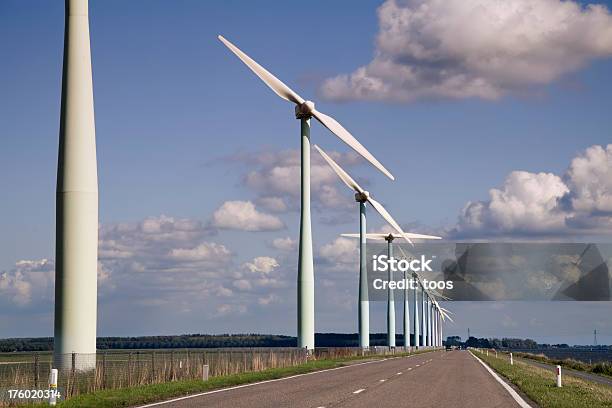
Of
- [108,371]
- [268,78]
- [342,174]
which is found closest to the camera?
[108,371]

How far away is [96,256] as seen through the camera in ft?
114

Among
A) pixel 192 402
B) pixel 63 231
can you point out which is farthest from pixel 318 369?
pixel 192 402

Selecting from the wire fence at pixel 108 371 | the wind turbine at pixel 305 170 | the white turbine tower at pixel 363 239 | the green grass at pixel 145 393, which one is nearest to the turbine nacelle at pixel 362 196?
the white turbine tower at pixel 363 239

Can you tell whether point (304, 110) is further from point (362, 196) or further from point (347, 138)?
point (362, 196)

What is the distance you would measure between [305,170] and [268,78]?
728cm

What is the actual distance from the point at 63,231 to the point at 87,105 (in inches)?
194

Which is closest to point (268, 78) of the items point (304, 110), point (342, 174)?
point (304, 110)

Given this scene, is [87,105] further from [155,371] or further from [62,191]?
[155,371]

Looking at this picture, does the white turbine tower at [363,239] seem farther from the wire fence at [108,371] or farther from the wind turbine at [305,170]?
the wire fence at [108,371]

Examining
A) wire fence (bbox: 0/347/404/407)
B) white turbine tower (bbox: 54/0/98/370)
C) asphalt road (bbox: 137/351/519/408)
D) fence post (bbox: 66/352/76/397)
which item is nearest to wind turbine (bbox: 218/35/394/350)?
wire fence (bbox: 0/347/404/407)

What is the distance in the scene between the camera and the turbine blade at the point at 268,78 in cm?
6148

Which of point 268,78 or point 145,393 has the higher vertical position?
point 268,78

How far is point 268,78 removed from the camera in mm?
67312

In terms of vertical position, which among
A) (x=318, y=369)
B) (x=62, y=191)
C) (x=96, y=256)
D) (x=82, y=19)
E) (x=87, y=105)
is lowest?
(x=318, y=369)
